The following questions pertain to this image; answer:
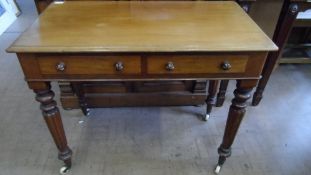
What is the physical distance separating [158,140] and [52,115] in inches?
28.6

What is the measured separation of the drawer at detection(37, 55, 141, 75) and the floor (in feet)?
2.28

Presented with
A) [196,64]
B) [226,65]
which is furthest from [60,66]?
[226,65]

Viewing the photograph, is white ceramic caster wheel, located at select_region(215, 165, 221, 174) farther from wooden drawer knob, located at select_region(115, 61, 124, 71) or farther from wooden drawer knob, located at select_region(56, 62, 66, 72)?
wooden drawer knob, located at select_region(56, 62, 66, 72)

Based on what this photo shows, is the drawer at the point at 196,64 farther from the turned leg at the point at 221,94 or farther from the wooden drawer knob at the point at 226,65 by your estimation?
the turned leg at the point at 221,94

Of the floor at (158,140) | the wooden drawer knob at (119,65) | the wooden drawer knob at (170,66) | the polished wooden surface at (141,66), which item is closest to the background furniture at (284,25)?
the floor at (158,140)

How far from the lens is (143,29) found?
3.27 ft

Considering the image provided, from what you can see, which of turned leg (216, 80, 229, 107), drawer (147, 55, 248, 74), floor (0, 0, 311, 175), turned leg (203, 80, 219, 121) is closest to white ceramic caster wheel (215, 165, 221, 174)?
floor (0, 0, 311, 175)

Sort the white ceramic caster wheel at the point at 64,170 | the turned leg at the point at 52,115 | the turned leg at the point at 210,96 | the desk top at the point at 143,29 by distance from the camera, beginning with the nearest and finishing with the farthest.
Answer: the desk top at the point at 143,29, the turned leg at the point at 52,115, the white ceramic caster wheel at the point at 64,170, the turned leg at the point at 210,96

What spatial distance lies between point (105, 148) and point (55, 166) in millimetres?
301

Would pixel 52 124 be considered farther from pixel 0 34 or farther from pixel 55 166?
pixel 0 34

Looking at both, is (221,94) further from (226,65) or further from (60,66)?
(60,66)

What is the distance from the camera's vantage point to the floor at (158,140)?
142 centimetres

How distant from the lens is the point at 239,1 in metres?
1.38

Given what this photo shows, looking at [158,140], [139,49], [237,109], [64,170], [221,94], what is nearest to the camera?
[139,49]
